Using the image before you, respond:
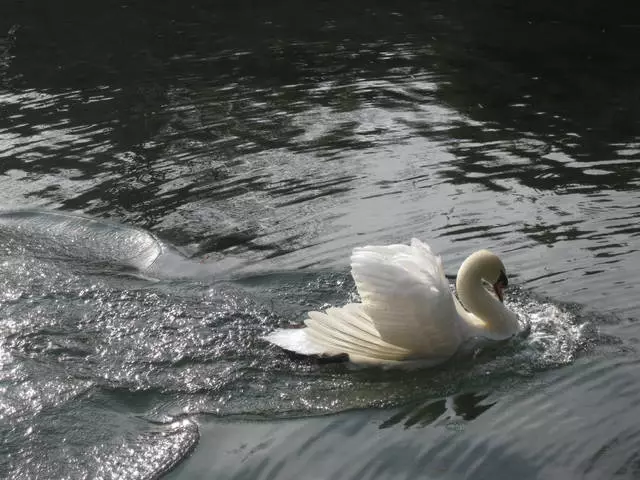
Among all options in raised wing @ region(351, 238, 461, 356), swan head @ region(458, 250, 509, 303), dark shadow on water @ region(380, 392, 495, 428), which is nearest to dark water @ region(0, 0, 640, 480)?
dark shadow on water @ region(380, 392, 495, 428)

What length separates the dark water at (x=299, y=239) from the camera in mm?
5719

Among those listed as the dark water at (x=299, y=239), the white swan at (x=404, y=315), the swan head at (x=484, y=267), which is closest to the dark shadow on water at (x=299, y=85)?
the dark water at (x=299, y=239)

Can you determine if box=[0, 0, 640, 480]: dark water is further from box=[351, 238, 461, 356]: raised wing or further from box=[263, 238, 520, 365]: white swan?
box=[351, 238, 461, 356]: raised wing

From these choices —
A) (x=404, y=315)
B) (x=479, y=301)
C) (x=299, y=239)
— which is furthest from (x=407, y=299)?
(x=299, y=239)

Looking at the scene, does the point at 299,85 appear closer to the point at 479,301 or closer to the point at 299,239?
the point at 299,239

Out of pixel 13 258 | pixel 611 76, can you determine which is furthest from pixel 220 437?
pixel 611 76

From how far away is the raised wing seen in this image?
6.27m

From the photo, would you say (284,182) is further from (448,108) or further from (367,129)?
(448,108)

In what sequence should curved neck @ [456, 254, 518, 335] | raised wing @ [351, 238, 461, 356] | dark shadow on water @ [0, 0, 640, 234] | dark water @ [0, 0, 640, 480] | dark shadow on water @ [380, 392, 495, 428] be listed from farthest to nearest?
dark shadow on water @ [0, 0, 640, 234] → curved neck @ [456, 254, 518, 335] → raised wing @ [351, 238, 461, 356] → dark shadow on water @ [380, 392, 495, 428] → dark water @ [0, 0, 640, 480]

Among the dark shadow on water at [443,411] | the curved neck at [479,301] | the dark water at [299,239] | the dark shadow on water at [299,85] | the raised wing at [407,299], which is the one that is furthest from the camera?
the dark shadow on water at [299,85]

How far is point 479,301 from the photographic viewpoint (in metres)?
6.72

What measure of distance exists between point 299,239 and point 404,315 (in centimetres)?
252

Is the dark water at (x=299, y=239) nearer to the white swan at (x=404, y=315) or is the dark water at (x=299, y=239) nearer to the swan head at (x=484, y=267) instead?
the white swan at (x=404, y=315)

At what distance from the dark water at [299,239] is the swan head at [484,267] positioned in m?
0.50
